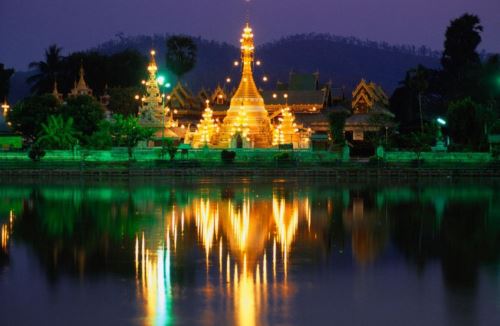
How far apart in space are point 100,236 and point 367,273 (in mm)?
6623

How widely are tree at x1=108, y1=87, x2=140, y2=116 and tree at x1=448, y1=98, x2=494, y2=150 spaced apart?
26778mm

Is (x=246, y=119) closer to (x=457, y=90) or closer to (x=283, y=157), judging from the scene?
(x=283, y=157)

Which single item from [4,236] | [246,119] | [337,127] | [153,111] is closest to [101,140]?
[153,111]

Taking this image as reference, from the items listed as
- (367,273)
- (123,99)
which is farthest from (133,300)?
(123,99)

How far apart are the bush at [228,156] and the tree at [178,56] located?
4741cm

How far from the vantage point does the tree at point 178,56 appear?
8931 centimetres

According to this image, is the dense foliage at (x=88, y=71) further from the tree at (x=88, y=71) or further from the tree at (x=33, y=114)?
the tree at (x=33, y=114)

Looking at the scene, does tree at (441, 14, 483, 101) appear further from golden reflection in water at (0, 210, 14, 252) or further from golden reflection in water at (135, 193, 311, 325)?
golden reflection in water at (0, 210, 14, 252)

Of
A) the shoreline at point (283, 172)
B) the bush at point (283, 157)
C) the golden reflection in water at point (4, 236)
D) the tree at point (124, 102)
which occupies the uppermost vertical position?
the tree at point (124, 102)

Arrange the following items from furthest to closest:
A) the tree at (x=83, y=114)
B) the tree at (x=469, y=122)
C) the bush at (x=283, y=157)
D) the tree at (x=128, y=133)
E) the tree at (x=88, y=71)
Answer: the tree at (x=88, y=71), the tree at (x=83, y=114), the tree at (x=128, y=133), the tree at (x=469, y=122), the bush at (x=283, y=157)

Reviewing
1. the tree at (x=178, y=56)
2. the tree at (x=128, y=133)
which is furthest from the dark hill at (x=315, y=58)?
the tree at (x=128, y=133)

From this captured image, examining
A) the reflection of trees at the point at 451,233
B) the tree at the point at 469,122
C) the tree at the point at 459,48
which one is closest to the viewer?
the reflection of trees at the point at 451,233

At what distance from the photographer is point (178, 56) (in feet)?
294

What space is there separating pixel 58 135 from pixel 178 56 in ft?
148
